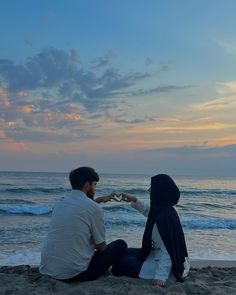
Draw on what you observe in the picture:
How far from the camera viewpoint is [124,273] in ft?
→ 17.8

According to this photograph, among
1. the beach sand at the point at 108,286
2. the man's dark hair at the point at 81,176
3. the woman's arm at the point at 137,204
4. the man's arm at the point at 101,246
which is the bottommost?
the beach sand at the point at 108,286

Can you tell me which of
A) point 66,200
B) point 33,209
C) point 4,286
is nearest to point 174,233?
point 66,200

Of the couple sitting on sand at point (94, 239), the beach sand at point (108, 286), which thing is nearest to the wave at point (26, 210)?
the beach sand at point (108, 286)

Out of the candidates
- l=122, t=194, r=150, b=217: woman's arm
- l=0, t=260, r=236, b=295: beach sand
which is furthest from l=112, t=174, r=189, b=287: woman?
l=122, t=194, r=150, b=217: woman's arm

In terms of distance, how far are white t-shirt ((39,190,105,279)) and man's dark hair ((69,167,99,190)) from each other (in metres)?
0.09

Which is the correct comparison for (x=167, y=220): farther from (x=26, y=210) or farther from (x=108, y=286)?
(x=26, y=210)

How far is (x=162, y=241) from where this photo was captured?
5.06 m

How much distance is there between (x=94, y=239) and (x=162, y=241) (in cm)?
77

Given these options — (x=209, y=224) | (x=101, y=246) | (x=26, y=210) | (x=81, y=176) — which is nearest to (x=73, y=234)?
(x=101, y=246)

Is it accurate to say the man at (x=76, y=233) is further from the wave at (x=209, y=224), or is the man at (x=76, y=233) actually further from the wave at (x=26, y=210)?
the wave at (x=26, y=210)

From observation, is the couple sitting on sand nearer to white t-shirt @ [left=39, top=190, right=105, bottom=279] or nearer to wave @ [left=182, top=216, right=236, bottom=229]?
white t-shirt @ [left=39, top=190, right=105, bottom=279]

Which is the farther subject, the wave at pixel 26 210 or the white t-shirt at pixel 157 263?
the wave at pixel 26 210

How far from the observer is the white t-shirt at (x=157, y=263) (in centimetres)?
500

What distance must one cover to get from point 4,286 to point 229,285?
8.53 feet
